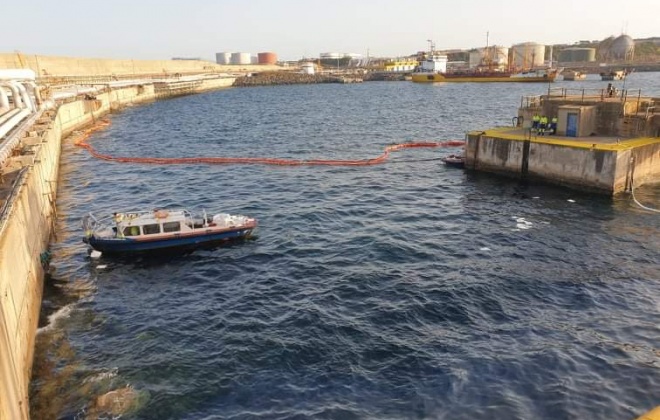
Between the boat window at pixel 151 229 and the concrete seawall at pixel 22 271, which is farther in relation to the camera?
the boat window at pixel 151 229

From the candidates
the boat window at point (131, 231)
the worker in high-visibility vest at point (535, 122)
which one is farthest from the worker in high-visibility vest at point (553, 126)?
the boat window at point (131, 231)

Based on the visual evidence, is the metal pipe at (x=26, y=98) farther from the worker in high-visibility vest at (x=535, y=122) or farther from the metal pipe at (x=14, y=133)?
the worker in high-visibility vest at (x=535, y=122)

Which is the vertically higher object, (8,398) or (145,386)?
(8,398)

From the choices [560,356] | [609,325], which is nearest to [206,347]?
[560,356]

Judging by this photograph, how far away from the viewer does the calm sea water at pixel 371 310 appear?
1856 cm

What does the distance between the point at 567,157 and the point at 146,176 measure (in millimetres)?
41732

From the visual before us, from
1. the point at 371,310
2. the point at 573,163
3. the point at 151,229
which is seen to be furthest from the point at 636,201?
the point at 151,229

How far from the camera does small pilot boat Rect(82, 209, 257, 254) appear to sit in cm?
3119

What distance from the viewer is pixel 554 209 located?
37969mm

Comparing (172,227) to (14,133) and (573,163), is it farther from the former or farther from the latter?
(573,163)

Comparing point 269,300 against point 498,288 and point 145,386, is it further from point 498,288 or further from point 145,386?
point 498,288

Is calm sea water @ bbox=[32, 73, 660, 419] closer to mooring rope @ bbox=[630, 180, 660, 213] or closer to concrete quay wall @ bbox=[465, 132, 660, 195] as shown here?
mooring rope @ bbox=[630, 180, 660, 213]

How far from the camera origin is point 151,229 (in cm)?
3172

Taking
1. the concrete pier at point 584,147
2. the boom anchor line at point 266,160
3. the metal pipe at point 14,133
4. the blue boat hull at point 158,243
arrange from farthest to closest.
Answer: the boom anchor line at point 266,160, the concrete pier at point 584,147, the metal pipe at point 14,133, the blue boat hull at point 158,243
